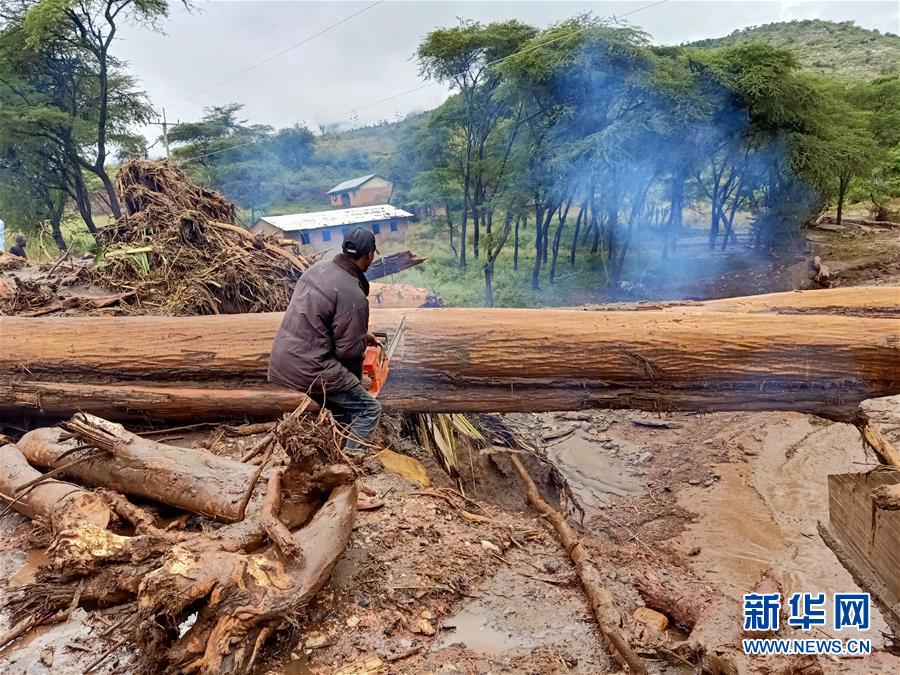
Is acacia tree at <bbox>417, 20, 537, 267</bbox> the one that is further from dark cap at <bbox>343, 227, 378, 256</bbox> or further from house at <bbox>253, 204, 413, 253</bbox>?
dark cap at <bbox>343, 227, 378, 256</bbox>

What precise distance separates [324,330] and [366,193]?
30983 millimetres

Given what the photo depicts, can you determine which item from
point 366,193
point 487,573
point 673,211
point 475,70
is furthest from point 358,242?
point 366,193

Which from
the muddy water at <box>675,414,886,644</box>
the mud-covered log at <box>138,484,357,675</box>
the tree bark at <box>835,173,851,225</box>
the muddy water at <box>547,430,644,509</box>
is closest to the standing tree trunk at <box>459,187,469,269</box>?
the tree bark at <box>835,173,851,225</box>

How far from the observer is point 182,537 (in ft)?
7.88

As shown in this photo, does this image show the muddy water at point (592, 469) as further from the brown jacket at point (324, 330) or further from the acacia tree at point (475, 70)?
the acacia tree at point (475, 70)

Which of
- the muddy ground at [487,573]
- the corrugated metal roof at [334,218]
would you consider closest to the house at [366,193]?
the corrugated metal roof at [334,218]

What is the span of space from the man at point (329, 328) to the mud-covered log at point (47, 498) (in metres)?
1.03

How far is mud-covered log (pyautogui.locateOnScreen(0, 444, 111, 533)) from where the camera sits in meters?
2.61

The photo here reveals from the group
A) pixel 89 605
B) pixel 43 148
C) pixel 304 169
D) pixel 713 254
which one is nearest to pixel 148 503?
pixel 89 605

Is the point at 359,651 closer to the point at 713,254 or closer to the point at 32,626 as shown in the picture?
the point at 32,626

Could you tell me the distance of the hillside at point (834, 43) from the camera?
35.1 m

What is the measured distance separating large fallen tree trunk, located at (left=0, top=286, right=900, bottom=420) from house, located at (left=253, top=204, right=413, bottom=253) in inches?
713

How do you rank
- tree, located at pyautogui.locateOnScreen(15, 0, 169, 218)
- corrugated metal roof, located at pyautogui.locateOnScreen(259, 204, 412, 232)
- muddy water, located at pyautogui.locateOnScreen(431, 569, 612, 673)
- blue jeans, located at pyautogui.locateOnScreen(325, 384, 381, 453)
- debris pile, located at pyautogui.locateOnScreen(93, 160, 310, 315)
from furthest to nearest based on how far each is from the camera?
corrugated metal roof, located at pyautogui.locateOnScreen(259, 204, 412, 232)
tree, located at pyautogui.locateOnScreen(15, 0, 169, 218)
debris pile, located at pyautogui.locateOnScreen(93, 160, 310, 315)
blue jeans, located at pyautogui.locateOnScreen(325, 384, 381, 453)
muddy water, located at pyautogui.locateOnScreen(431, 569, 612, 673)

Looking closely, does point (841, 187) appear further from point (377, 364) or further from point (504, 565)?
point (504, 565)
